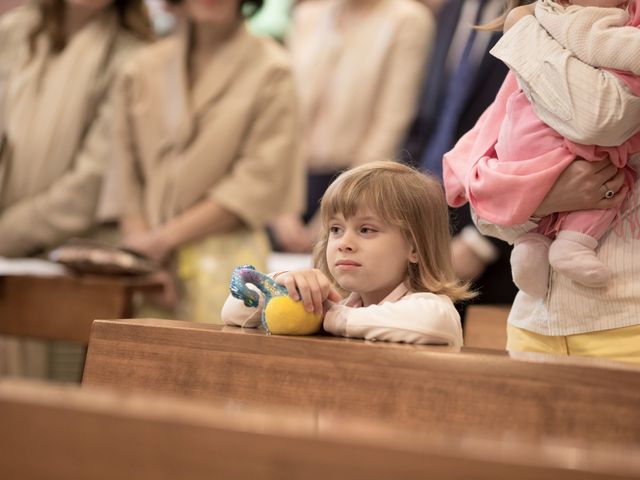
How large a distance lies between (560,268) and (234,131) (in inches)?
68.0

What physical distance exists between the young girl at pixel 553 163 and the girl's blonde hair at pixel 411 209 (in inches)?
3.2

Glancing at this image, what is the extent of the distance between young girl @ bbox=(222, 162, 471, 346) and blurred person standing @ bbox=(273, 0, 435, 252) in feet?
6.47

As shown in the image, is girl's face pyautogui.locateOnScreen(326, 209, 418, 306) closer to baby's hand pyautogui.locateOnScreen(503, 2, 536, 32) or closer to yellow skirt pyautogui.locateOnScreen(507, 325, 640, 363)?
yellow skirt pyautogui.locateOnScreen(507, 325, 640, 363)

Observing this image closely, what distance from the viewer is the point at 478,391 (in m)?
1.21

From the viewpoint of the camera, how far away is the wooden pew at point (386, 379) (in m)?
1.18

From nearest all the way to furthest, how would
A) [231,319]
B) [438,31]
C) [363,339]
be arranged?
[363,339], [231,319], [438,31]

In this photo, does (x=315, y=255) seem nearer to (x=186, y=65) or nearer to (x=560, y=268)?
(x=560, y=268)

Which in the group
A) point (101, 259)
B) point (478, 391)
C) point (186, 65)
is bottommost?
point (101, 259)

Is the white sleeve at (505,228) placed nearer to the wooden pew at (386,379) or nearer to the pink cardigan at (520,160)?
the pink cardigan at (520,160)

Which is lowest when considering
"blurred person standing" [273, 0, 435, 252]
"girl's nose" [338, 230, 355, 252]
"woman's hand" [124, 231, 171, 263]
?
"woman's hand" [124, 231, 171, 263]

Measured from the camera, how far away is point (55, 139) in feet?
10.9

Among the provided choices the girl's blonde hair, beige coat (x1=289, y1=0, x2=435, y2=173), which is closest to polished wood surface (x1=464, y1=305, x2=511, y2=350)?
the girl's blonde hair

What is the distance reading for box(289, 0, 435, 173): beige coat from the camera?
373cm

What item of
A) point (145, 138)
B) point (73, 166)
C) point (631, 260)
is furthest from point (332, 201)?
point (73, 166)
